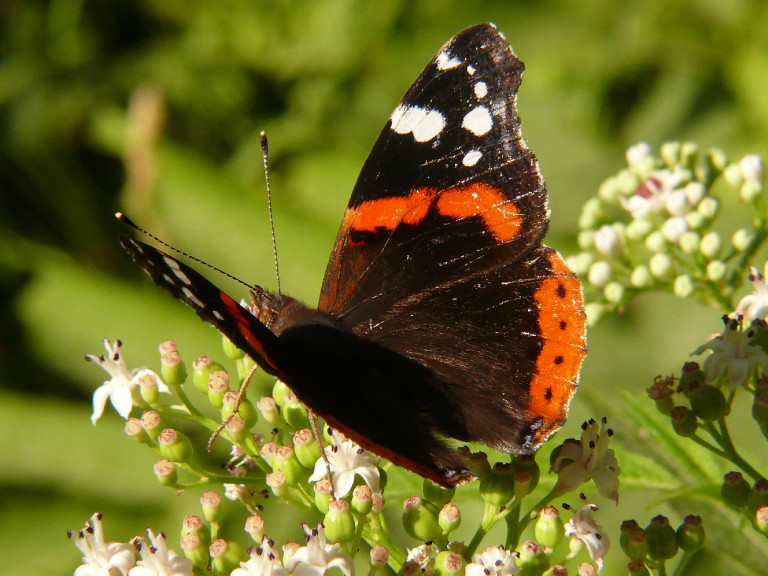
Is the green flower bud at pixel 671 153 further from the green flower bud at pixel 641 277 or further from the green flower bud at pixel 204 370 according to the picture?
the green flower bud at pixel 204 370

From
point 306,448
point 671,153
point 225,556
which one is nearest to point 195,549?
point 225,556

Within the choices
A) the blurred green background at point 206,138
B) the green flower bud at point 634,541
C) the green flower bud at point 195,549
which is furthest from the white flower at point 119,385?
the blurred green background at point 206,138

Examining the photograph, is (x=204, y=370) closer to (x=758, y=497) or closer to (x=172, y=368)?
(x=172, y=368)

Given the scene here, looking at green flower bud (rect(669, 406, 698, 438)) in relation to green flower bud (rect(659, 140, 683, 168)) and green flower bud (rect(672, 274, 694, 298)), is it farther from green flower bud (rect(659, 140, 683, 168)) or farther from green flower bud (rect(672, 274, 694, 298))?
green flower bud (rect(659, 140, 683, 168))

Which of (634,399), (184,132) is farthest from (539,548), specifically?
(184,132)

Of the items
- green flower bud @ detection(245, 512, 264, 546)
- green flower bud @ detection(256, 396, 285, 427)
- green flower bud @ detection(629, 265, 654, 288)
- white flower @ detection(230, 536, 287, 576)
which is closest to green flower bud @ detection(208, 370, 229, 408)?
green flower bud @ detection(256, 396, 285, 427)

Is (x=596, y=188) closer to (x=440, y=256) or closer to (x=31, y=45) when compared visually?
(x=440, y=256)

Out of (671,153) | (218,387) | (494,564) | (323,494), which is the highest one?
(671,153)
